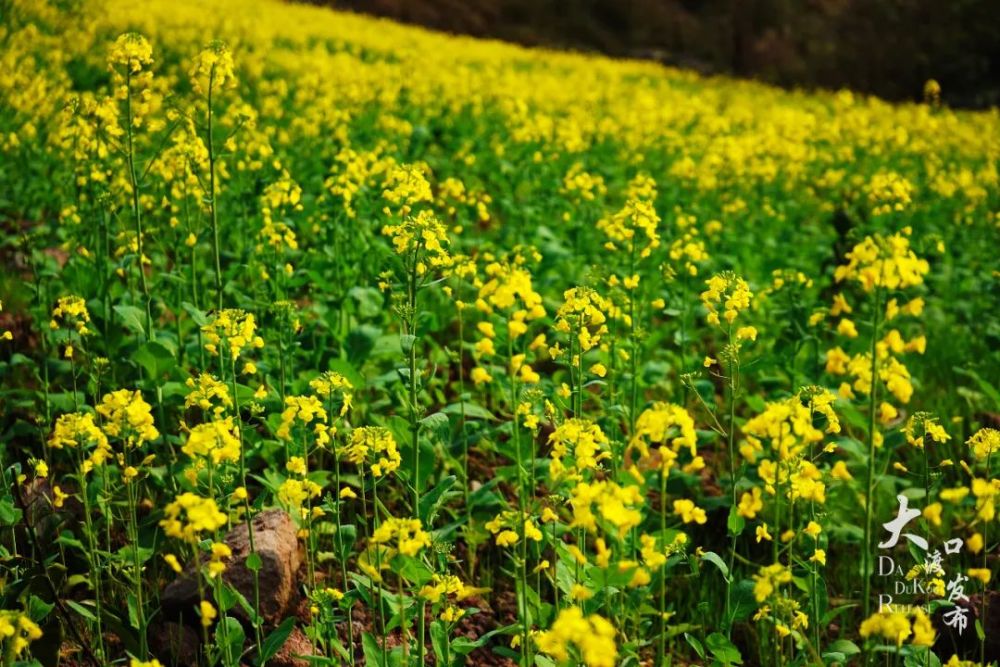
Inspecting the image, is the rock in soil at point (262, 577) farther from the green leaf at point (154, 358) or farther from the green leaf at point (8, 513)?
the green leaf at point (154, 358)

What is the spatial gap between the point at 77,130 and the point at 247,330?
7.30 feet

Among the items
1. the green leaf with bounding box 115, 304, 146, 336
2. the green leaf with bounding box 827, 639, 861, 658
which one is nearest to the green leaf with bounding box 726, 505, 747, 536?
the green leaf with bounding box 827, 639, 861, 658

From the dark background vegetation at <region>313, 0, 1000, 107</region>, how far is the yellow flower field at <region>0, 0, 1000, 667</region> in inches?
705

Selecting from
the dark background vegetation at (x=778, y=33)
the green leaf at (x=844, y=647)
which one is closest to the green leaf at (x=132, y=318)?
the green leaf at (x=844, y=647)

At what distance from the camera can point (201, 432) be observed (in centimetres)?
229

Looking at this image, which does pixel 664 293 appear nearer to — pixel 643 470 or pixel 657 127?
pixel 643 470

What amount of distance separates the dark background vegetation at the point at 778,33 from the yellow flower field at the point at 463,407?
1791 centimetres

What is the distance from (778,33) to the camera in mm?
26203

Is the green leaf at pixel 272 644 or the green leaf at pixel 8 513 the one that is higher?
the green leaf at pixel 8 513

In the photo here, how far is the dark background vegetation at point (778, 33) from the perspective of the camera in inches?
977

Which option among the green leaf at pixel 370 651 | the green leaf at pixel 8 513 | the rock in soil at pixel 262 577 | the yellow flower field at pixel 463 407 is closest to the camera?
the yellow flower field at pixel 463 407

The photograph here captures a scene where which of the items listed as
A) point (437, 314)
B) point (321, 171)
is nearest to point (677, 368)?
point (437, 314)

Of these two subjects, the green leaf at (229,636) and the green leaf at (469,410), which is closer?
the green leaf at (229,636)

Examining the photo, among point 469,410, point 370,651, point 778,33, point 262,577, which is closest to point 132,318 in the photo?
point 262,577
